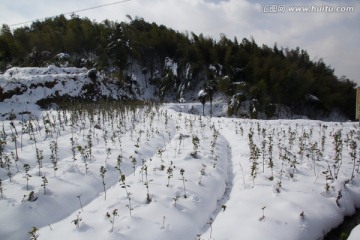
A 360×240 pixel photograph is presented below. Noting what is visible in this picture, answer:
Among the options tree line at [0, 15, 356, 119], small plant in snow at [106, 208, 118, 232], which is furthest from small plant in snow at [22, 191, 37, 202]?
tree line at [0, 15, 356, 119]

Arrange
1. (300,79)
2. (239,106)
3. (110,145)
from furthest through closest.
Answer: (300,79)
(239,106)
(110,145)

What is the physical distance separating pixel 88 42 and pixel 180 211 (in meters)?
35.6

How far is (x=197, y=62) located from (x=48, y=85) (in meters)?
20.0

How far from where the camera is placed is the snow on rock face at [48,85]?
51.2ft

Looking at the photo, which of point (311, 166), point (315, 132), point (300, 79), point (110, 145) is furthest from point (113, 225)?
point (300, 79)

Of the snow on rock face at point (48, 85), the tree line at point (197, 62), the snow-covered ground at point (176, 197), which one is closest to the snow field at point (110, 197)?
the snow-covered ground at point (176, 197)

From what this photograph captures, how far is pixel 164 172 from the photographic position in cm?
523

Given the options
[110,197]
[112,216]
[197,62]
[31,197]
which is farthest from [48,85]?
[197,62]

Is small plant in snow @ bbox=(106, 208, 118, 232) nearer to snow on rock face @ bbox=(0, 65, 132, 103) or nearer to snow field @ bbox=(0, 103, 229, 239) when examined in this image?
snow field @ bbox=(0, 103, 229, 239)

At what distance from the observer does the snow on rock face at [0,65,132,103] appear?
15.6m

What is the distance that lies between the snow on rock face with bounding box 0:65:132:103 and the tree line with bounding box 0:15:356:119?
13.2ft

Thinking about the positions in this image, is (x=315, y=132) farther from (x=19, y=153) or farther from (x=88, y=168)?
(x=19, y=153)

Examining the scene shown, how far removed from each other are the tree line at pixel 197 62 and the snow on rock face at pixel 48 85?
4.01 meters

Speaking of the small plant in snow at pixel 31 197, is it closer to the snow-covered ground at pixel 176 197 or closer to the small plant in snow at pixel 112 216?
the snow-covered ground at pixel 176 197
